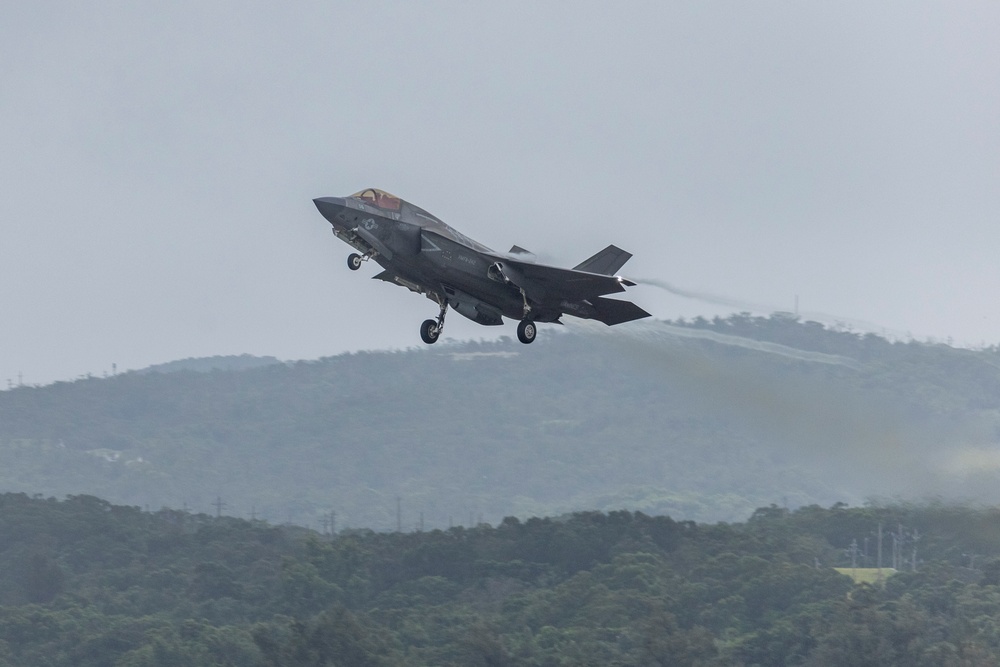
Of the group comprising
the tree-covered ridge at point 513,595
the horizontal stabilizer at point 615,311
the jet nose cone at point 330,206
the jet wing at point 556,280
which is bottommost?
the tree-covered ridge at point 513,595

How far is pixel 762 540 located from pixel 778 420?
66971mm

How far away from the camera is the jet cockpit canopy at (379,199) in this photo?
42909 millimetres

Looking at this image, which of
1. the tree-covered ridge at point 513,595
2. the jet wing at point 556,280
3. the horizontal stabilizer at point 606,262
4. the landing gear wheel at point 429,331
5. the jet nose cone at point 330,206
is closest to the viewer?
the jet nose cone at point 330,206

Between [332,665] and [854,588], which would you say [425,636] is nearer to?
[332,665]

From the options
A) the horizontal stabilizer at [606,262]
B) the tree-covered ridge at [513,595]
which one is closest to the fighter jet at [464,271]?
the horizontal stabilizer at [606,262]

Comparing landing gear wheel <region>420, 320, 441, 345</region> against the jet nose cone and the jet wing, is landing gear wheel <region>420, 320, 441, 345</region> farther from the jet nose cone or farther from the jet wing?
the jet nose cone

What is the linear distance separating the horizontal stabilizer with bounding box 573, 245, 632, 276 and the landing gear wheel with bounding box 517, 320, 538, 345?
2.29 metres

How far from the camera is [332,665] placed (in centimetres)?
8775

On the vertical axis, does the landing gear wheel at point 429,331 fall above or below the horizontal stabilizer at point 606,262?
below

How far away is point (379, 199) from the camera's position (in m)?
43.1

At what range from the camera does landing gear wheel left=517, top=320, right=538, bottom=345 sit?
148ft

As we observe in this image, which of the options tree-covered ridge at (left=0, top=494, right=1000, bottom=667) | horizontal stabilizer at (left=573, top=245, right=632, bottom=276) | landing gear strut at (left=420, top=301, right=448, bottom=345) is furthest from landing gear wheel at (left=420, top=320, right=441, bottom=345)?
tree-covered ridge at (left=0, top=494, right=1000, bottom=667)

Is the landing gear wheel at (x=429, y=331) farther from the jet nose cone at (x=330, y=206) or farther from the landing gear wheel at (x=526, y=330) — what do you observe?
the jet nose cone at (x=330, y=206)

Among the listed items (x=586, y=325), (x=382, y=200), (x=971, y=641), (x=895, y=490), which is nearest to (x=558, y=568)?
(x=971, y=641)
